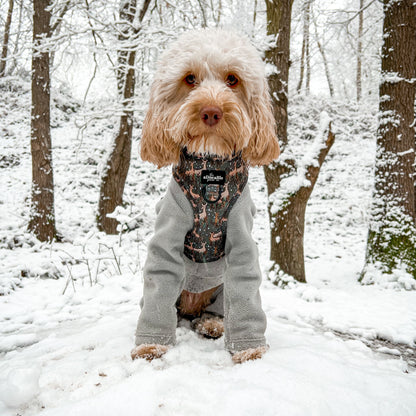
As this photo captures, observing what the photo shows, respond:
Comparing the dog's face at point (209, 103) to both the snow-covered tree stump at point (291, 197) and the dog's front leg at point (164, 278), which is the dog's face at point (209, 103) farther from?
the snow-covered tree stump at point (291, 197)

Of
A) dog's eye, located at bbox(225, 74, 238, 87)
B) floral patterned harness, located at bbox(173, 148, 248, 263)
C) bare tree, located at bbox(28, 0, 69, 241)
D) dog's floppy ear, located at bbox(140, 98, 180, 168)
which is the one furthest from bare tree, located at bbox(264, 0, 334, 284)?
bare tree, located at bbox(28, 0, 69, 241)

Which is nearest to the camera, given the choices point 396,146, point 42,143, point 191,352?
point 191,352

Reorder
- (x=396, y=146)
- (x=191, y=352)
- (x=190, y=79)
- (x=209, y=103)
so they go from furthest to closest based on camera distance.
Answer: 1. (x=396, y=146)
2. (x=190, y=79)
3. (x=191, y=352)
4. (x=209, y=103)

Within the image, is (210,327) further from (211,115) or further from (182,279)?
(211,115)

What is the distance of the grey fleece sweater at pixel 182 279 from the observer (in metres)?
1.82

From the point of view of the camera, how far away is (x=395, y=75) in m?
4.21

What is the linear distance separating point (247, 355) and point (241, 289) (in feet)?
1.17

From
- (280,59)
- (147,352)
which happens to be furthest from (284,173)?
(147,352)

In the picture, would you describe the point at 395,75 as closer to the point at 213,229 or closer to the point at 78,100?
the point at 213,229

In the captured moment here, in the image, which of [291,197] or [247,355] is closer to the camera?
[247,355]

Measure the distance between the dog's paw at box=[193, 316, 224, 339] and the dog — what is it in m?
0.31

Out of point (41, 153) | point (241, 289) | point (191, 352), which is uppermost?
point (41, 153)

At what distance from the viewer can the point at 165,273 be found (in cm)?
186

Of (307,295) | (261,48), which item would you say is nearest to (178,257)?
(307,295)
